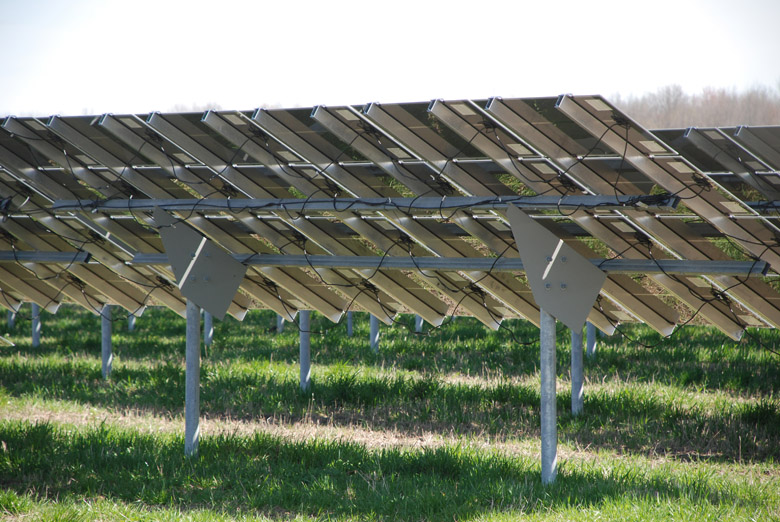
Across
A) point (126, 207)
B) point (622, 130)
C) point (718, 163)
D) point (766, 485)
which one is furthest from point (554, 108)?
point (126, 207)

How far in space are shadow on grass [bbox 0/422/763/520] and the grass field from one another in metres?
0.02

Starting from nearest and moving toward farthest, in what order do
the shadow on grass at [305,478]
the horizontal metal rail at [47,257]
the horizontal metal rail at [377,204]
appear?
the horizontal metal rail at [377,204] → the shadow on grass at [305,478] → the horizontal metal rail at [47,257]

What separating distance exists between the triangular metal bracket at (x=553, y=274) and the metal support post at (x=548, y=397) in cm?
18

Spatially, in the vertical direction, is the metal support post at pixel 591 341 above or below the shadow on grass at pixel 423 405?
above

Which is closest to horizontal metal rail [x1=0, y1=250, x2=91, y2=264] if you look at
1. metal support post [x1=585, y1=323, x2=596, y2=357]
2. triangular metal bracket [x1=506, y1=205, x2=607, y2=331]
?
triangular metal bracket [x1=506, y1=205, x2=607, y2=331]

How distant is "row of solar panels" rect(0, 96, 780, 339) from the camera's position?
6016 millimetres

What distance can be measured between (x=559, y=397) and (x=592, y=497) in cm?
371

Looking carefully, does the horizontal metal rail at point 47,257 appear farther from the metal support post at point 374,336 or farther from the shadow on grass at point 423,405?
the metal support post at point 374,336

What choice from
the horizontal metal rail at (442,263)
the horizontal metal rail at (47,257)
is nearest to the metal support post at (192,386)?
the horizontal metal rail at (442,263)

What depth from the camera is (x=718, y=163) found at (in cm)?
A: 663

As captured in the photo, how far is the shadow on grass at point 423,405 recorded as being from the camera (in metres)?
7.88

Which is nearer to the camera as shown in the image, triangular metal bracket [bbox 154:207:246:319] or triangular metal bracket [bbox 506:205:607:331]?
triangular metal bracket [bbox 506:205:607:331]

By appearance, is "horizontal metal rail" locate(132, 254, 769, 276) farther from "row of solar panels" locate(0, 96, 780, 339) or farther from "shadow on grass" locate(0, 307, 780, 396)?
"shadow on grass" locate(0, 307, 780, 396)

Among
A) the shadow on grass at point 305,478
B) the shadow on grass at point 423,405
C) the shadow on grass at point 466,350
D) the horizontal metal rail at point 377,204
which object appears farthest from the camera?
the shadow on grass at point 466,350
